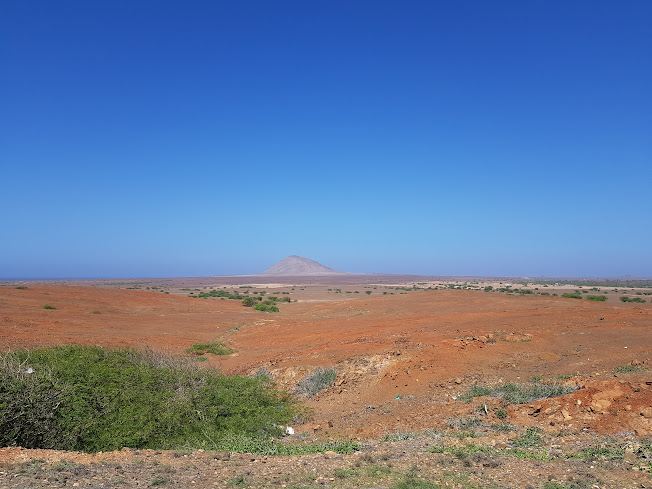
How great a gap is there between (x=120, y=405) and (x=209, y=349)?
1190 cm

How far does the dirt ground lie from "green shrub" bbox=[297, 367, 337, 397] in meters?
0.30

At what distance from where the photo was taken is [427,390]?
12.5m

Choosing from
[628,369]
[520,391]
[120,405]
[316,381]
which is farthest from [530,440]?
[120,405]

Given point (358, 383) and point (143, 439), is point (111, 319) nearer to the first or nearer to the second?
point (358, 383)

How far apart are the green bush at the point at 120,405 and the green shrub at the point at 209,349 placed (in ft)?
24.6

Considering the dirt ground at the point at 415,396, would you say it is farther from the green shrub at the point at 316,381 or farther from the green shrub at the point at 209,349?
the green shrub at the point at 209,349

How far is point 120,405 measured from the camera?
28.7 feet

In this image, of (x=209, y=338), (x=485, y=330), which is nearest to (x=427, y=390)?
(x=485, y=330)

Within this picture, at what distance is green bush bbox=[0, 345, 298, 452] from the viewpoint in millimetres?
7348

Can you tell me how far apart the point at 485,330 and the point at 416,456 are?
1470 centimetres

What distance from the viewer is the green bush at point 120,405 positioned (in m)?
7.35

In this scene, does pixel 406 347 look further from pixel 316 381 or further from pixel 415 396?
pixel 415 396

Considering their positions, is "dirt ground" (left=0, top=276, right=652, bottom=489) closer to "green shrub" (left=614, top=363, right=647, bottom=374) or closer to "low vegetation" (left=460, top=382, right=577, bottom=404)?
"green shrub" (left=614, top=363, right=647, bottom=374)

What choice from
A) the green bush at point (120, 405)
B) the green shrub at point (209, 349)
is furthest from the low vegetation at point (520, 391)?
the green shrub at point (209, 349)
